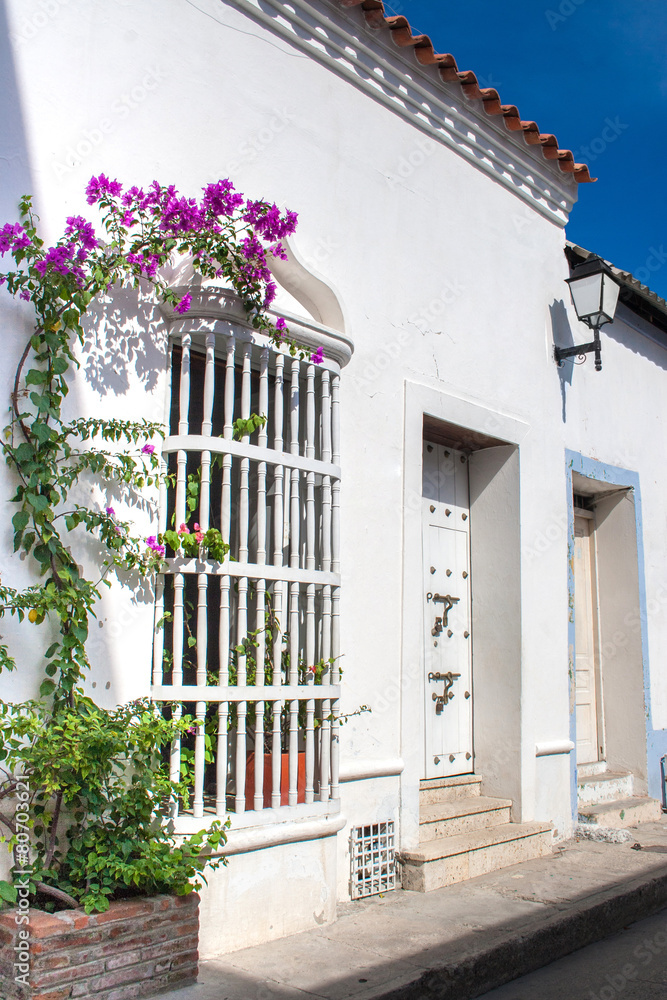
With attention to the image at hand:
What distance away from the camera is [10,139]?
11.0 feet

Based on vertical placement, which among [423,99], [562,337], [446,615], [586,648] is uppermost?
[423,99]

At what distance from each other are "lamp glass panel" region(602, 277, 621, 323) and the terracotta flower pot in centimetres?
419

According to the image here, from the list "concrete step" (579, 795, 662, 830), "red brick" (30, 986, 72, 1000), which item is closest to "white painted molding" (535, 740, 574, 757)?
"concrete step" (579, 795, 662, 830)

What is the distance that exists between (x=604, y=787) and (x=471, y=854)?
239cm

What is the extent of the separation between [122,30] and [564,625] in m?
4.66

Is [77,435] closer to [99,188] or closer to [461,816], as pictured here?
[99,188]

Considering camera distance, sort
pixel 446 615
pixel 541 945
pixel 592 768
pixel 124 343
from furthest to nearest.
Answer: pixel 592 768 < pixel 446 615 < pixel 541 945 < pixel 124 343

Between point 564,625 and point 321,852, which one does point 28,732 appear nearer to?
point 321,852

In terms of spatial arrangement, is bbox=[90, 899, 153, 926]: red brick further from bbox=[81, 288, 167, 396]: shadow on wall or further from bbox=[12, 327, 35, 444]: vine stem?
bbox=[81, 288, 167, 396]: shadow on wall

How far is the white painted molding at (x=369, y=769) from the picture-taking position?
431 cm

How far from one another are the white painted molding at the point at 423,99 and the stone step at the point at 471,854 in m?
4.38

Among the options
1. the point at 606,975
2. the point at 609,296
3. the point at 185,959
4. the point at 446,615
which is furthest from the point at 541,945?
the point at 609,296

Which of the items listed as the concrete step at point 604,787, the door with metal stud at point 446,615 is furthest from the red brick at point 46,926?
the concrete step at point 604,787

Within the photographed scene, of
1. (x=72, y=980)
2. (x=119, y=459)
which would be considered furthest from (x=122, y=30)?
(x=72, y=980)
